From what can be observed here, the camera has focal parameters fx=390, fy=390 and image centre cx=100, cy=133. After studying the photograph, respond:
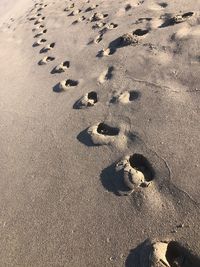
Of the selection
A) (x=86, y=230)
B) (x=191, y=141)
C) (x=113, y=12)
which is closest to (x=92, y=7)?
(x=113, y=12)

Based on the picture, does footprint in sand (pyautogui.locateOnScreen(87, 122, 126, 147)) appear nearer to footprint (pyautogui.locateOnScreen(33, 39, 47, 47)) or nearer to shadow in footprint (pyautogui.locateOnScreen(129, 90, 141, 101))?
shadow in footprint (pyautogui.locateOnScreen(129, 90, 141, 101))

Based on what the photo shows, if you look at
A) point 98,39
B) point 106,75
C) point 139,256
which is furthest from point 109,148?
point 98,39

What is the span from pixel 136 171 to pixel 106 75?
1.49 m

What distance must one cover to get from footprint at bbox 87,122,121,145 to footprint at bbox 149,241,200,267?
1028 mm

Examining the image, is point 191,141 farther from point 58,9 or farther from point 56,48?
point 58,9

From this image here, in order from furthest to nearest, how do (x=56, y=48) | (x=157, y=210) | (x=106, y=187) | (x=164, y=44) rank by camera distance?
(x=56, y=48) < (x=164, y=44) < (x=106, y=187) < (x=157, y=210)

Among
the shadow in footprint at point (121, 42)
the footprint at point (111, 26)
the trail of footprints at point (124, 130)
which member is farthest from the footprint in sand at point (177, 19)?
the footprint at point (111, 26)

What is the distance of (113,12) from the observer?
5.34 metres

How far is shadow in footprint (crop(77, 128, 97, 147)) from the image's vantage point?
125 inches

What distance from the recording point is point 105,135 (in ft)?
10.4

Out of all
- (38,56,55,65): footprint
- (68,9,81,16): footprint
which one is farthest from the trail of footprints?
(68,9,81,16): footprint

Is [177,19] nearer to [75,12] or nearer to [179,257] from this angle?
[75,12]

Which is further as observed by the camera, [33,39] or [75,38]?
[33,39]

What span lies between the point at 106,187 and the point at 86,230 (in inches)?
14.1
